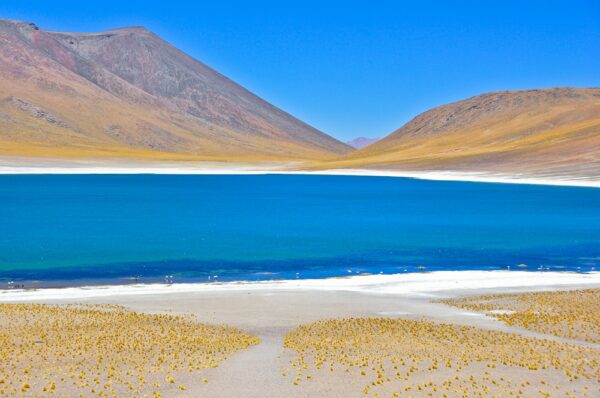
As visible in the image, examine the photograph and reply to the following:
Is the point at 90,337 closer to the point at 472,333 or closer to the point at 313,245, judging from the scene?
the point at 472,333

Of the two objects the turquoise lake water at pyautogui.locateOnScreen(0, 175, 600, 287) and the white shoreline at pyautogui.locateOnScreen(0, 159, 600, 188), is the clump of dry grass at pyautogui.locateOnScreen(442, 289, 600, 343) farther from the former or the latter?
the white shoreline at pyautogui.locateOnScreen(0, 159, 600, 188)

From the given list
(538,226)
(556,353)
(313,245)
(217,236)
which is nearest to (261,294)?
(556,353)

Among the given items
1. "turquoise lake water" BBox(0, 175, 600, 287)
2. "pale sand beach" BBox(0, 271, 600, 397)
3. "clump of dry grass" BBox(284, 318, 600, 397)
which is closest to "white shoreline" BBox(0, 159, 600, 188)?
"turquoise lake water" BBox(0, 175, 600, 287)

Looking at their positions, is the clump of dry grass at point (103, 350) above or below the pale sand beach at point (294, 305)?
above

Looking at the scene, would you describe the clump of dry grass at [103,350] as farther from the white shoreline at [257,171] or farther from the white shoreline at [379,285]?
the white shoreline at [257,171]

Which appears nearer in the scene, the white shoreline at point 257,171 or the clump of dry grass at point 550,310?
the clump of dry grass at point 550,310

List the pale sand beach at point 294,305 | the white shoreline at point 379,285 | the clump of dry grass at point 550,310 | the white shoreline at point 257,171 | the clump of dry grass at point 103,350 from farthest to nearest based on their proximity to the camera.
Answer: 1. the white shoreline at point 257,171
2. the white shoreline at point 379,285
3. the clump of dry grass at point 550,310
4. the pale sand beach at point 294,305
5. the clump of dry grass at point 103,350

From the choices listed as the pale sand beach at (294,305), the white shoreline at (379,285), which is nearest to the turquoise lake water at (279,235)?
the white shoreline at (379,285)
